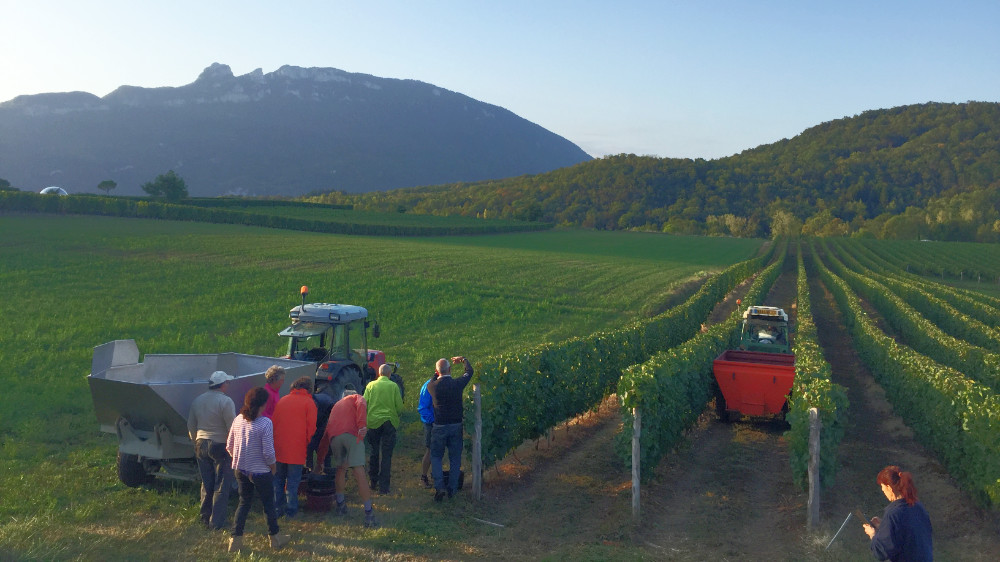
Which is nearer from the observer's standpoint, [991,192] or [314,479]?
[314,479]

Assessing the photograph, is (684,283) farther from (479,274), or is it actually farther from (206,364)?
(206,364)

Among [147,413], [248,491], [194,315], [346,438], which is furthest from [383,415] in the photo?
[194,315]

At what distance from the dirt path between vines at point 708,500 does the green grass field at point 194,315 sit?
4.04 ft

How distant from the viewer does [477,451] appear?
960 cm

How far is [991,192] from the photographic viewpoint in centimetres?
12800

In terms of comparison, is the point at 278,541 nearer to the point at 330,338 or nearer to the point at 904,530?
the point at 330,338

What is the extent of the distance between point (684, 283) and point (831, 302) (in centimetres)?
812

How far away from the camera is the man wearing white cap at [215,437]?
769 cm

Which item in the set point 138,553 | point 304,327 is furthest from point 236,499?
point 304,327

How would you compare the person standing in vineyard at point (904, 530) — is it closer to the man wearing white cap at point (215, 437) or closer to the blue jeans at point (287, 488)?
the blue jeans at point (287, 488)

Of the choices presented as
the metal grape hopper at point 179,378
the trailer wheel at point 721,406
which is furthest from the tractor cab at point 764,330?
the metal grape hopper at point 179,378

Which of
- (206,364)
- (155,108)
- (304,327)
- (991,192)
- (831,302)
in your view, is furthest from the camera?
(155,108)

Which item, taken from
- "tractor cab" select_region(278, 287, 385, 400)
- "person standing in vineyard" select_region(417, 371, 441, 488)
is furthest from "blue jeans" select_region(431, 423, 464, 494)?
"tractor cab" select_region(278, 287, 385, 400)

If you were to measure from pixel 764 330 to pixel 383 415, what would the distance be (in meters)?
12.6
